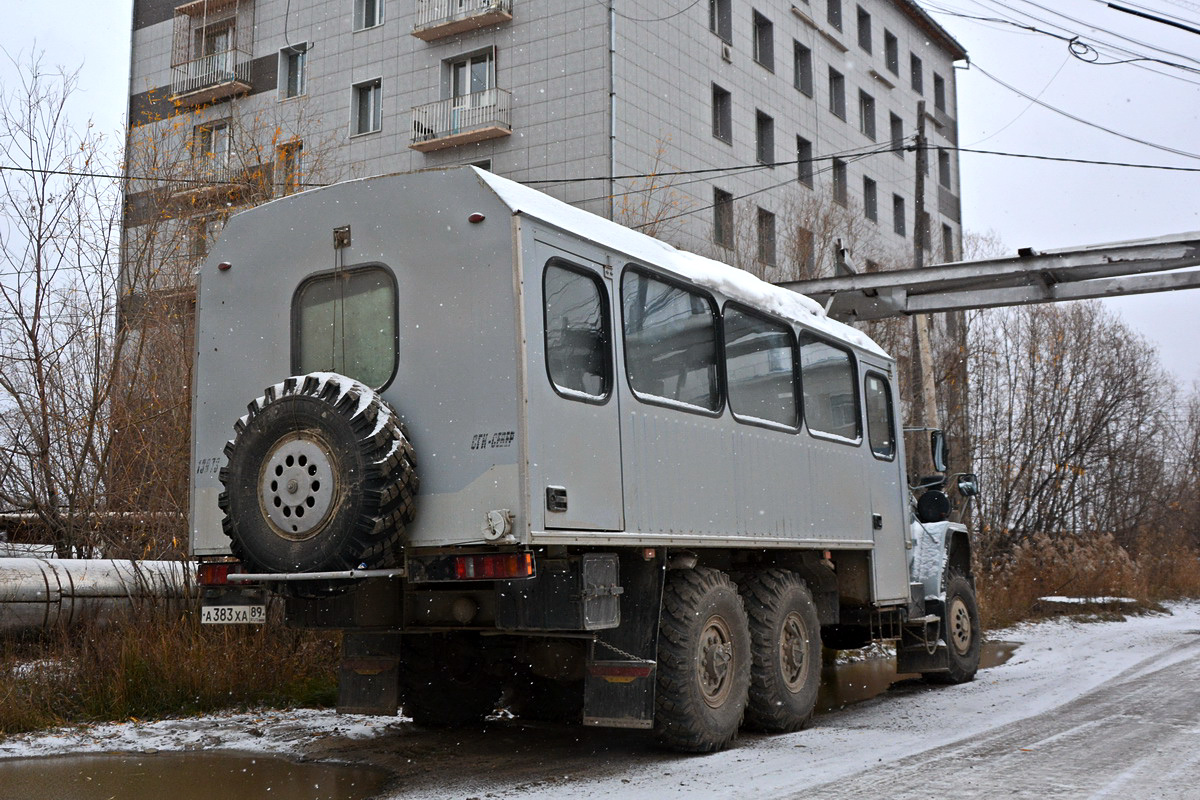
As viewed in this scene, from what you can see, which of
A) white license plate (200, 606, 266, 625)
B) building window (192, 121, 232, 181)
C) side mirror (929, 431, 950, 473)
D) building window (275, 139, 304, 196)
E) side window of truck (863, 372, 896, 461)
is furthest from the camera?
building window (275, 139, 304, 196)

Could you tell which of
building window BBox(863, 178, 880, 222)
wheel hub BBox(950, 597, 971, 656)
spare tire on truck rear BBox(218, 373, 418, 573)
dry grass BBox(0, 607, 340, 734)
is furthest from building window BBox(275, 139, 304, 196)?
building window BBox(863, 178, 880, 222)

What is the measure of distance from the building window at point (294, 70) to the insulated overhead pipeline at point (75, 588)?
704 inches

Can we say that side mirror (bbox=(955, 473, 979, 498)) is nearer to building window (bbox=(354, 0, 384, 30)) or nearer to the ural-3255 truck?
the ural-3255 truck

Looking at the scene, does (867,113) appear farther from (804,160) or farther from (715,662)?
(715,662)

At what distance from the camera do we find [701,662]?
24.7 ft

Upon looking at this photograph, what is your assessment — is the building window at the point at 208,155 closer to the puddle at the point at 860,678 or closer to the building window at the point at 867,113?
the puddle at the point at 860,678

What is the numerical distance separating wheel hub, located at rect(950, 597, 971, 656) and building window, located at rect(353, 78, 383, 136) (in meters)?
17.1

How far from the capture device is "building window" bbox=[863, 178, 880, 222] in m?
31.4

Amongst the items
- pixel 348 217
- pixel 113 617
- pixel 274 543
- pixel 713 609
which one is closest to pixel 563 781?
pixel 713 609

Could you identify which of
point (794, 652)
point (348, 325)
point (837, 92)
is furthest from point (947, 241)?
point (348, 325)

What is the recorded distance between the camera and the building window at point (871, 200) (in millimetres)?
31438

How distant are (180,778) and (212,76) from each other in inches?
885

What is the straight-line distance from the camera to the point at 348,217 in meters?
7.25

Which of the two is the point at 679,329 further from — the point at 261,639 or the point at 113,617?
the point at 113,617
